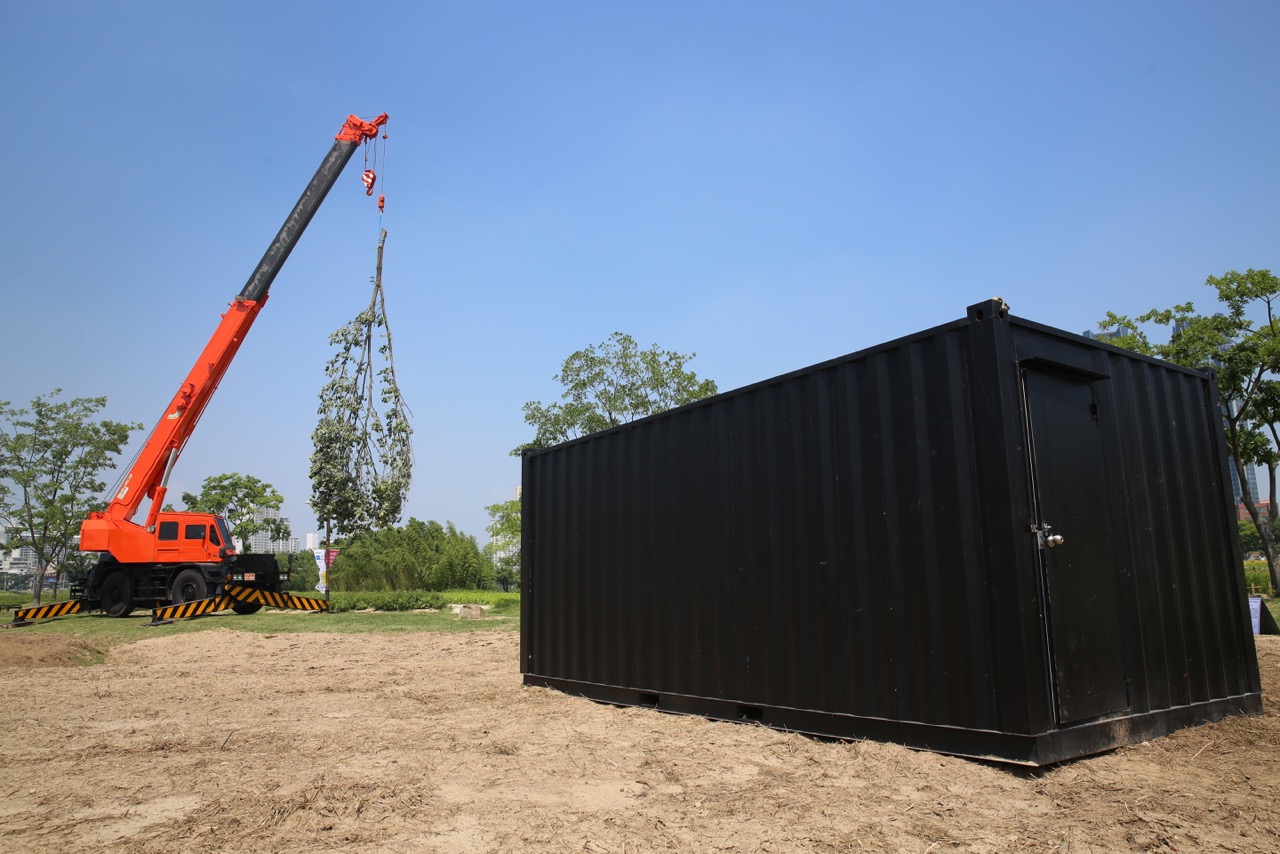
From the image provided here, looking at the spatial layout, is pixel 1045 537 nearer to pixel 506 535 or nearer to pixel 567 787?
pixel 567 787

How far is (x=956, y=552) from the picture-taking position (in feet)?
14.7

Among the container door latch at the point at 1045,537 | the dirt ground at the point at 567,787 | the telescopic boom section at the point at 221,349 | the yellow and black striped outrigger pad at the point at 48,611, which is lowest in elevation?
the dirt ground at the point at 567,787

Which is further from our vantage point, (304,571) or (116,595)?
(304,571)

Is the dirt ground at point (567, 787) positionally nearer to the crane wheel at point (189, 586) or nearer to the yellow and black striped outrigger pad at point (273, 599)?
the crane wheel at point (189, 586)

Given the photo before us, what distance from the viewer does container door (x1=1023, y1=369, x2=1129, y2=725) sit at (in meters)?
4.36

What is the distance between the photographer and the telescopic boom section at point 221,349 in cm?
1709

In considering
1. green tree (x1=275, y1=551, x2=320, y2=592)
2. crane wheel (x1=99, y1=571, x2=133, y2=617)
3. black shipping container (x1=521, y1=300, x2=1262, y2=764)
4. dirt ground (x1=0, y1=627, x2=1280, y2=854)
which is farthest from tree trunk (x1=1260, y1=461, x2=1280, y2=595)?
green tree (x1=275, y1=551, x2=320, y2=592)

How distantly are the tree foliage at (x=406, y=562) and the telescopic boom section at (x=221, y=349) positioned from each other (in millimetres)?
12053

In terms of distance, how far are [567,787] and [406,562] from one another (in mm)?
28605

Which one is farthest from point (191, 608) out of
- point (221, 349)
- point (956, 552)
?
point (956, 552)

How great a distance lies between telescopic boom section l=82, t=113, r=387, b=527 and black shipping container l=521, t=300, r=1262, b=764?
13285 millimetres

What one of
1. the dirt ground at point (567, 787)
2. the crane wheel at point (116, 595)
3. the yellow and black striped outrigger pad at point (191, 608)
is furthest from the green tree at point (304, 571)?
the dirt ground at point (567, 787)

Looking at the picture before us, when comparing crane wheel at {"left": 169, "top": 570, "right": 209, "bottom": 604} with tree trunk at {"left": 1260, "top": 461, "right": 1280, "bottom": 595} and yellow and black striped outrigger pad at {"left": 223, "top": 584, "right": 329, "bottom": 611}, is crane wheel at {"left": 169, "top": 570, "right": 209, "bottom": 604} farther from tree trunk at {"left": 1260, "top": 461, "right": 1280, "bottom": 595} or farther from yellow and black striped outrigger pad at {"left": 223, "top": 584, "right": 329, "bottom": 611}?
tree trunk at {"left": 1260, "top": 461, "right": 1280, "bottom": 595}

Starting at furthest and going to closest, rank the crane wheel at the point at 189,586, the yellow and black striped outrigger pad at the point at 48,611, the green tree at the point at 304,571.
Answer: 1. the green tree at the point at 304,571
2. the crane wheel at the point at 189,586
3. the yellow and black striped outrigger pad at the point at 48,611
